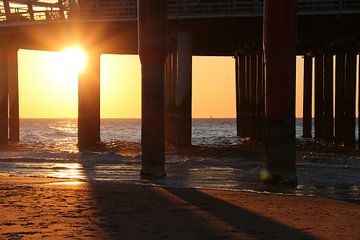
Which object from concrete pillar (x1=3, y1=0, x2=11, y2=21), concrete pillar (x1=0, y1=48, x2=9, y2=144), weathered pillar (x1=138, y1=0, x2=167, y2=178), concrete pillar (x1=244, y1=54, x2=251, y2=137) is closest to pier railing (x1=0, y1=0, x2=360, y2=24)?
concrete pillar (x1=3, y1=0, x2=11, y2=21)

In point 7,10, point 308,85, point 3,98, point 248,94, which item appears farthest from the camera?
point 308,85

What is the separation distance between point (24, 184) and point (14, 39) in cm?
3233

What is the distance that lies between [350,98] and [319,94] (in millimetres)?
7582

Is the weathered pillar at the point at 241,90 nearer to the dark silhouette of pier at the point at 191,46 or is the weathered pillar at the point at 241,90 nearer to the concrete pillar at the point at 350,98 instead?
the dark silhouette of pier at the point at 191,46

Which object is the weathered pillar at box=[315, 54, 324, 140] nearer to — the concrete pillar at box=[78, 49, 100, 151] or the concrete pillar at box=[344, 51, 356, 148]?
the concrete pillar at box=[344, 51, 356, 148]

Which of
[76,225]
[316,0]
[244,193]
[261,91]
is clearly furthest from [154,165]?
[261,91]

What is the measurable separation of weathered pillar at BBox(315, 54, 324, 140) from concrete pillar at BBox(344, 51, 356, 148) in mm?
6175

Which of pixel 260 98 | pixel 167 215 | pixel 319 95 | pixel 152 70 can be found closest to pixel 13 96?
pixel 260 98

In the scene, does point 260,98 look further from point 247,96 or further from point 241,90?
point 241,90

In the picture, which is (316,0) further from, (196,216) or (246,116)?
(196,216)

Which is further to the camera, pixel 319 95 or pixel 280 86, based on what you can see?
pixel 319 95

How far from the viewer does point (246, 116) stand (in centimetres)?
5103

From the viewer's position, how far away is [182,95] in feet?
122

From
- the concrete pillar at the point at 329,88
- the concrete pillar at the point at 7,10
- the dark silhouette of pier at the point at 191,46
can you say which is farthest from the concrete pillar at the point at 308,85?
the concrete pillar at the point at 7,10
